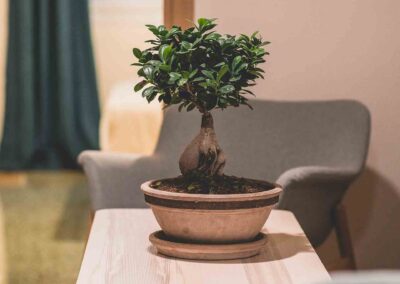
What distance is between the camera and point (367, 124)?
2.96m

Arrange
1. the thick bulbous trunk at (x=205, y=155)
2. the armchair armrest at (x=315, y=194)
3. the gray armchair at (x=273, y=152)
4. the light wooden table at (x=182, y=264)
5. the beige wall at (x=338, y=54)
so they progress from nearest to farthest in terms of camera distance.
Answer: the light wooden table at (x=182, y=264) → the thick bulbous trunk at (x=205, y=155) → the armchair armrest at (x=315, y=194) → the gray armchair at (x=273, y=152) → the beige wall at (x=338, y=54)

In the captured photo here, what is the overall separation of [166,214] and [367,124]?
4.63 ft

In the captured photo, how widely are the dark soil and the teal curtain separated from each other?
196 inches

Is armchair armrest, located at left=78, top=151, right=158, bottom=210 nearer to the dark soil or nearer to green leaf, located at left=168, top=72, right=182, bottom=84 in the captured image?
the dark soil

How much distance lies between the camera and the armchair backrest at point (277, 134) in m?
2.99

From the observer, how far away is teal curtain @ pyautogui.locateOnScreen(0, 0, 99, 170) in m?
6.69

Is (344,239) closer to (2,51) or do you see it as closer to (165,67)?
(165,67)

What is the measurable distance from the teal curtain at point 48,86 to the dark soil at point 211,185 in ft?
16.4

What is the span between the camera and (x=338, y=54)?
3.31m

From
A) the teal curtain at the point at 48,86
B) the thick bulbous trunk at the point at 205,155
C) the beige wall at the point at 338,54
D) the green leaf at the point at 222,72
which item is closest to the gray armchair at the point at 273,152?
the beige wall at the point at 338,54

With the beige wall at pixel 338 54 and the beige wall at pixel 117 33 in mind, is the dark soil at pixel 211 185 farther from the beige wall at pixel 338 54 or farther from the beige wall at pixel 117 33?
the beige wall at pixel 117 33

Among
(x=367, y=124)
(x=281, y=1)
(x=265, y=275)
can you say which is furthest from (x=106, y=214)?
(x=281, y=1)

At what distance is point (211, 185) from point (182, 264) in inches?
7.6

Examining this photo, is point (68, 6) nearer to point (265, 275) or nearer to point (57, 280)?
point (57, 280)
